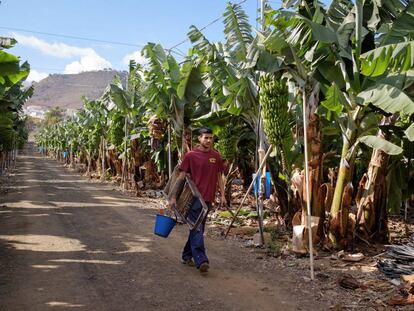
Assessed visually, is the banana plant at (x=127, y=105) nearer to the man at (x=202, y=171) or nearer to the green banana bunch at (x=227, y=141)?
the green banana bunch at (x=227, y=141)

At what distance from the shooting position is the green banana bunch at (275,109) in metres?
6.23

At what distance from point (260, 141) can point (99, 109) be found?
55.7 feet

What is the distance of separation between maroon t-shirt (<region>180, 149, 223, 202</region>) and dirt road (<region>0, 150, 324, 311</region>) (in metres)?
1.16

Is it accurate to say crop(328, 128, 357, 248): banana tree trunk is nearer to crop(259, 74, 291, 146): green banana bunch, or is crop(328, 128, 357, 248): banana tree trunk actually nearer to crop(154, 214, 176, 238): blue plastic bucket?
crop(259, 74, 291, 146): green banana bunch

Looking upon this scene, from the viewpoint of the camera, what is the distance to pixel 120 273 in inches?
224

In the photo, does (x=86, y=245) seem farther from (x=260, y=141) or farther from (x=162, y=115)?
(x=162, y=115)

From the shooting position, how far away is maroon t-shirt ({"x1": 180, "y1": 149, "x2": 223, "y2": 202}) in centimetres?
593

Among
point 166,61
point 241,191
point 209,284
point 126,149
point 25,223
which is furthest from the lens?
point 126,149

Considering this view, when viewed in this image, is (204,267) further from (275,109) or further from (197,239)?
(275,109)

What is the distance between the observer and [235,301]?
188 inches

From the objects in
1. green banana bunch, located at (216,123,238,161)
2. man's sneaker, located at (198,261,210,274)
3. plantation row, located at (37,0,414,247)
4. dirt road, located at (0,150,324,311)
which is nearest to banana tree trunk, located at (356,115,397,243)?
plantation row, located at (37,0,414,247)

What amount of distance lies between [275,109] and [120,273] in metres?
3.23

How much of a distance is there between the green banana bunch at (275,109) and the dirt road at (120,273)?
2055 mm

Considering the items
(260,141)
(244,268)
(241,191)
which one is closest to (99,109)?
(241,191)
